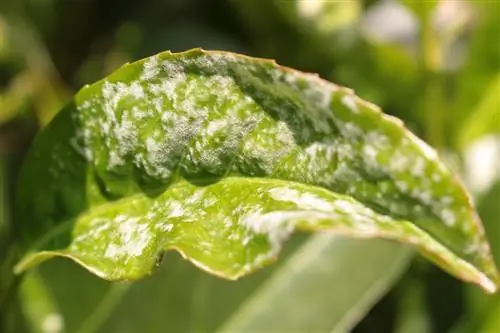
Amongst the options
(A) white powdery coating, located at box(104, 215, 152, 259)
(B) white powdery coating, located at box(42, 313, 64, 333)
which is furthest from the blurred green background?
(A) white powdery coating, located at box(104, 215, 152, 259)

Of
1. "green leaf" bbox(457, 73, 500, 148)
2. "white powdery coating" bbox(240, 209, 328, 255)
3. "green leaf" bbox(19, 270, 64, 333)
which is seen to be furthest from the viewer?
"green leaf" bbox(457, 73, 500, 148)

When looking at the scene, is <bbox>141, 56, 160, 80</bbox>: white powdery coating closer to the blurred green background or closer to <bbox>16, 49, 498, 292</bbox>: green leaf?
<bbox>16, 49, 498, 292</bbox>: green leaf

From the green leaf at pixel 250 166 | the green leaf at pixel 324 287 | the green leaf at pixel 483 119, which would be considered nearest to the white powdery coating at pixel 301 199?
the green leaf at pixel 250 166

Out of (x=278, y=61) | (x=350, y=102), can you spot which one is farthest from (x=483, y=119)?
(x=350, y=102)

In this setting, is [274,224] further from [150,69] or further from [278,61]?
[278,61]

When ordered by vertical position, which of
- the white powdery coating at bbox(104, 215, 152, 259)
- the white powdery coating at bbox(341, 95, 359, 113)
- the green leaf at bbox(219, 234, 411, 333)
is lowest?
the green leaf at bbox(219, 234, 411, 333)

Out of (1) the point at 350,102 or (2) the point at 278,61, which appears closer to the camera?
(1) the point at 350,102

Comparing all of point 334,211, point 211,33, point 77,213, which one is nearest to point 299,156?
point 334,211

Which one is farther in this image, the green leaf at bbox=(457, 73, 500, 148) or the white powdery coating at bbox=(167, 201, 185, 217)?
the green leaf at bbox=(457, 73, 500, 148)
